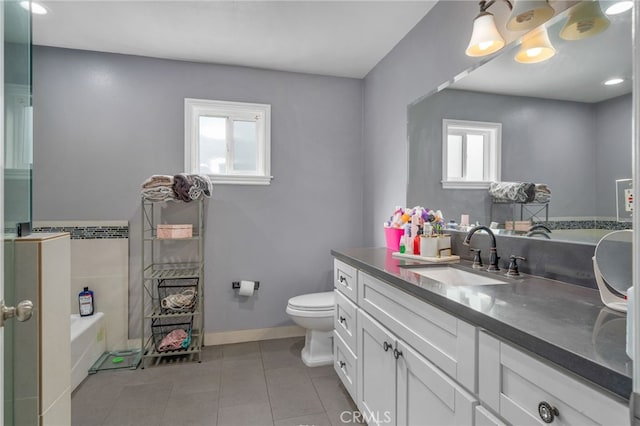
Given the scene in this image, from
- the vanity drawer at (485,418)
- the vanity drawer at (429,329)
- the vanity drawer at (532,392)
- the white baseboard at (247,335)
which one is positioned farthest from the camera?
the white baseboard at (247,335)

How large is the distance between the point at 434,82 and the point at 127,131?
242cm

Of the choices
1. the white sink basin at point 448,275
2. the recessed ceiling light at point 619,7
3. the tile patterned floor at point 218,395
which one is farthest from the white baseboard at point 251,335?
the recessed ceiling light at point 619,7

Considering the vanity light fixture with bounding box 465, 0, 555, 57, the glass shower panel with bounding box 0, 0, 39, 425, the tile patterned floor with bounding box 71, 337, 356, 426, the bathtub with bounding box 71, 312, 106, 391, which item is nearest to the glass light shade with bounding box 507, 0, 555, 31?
the vanity light fixture with bounding box 465, 0, 555, 57

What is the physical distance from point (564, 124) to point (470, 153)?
18.3 inches

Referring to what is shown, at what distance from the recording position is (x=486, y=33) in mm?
1479

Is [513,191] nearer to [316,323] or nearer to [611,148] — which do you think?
[611,148]

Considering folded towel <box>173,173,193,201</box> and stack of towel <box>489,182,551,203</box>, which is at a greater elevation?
folded towel <box>173,173,193,201</box>

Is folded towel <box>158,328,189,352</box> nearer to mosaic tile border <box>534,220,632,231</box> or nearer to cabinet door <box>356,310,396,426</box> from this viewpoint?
cabinet door <box>356,310,396,426</box>

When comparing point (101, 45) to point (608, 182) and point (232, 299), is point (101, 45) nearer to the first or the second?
point (232, 299)

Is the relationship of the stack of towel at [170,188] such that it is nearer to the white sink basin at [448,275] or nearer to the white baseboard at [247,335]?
the white baseboard at [247,335]

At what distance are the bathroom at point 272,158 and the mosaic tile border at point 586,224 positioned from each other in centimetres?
112

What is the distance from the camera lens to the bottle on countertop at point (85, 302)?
2.49m

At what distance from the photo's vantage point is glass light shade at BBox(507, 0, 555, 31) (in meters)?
1.27

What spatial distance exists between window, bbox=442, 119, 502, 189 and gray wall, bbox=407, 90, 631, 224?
0.03 metres
